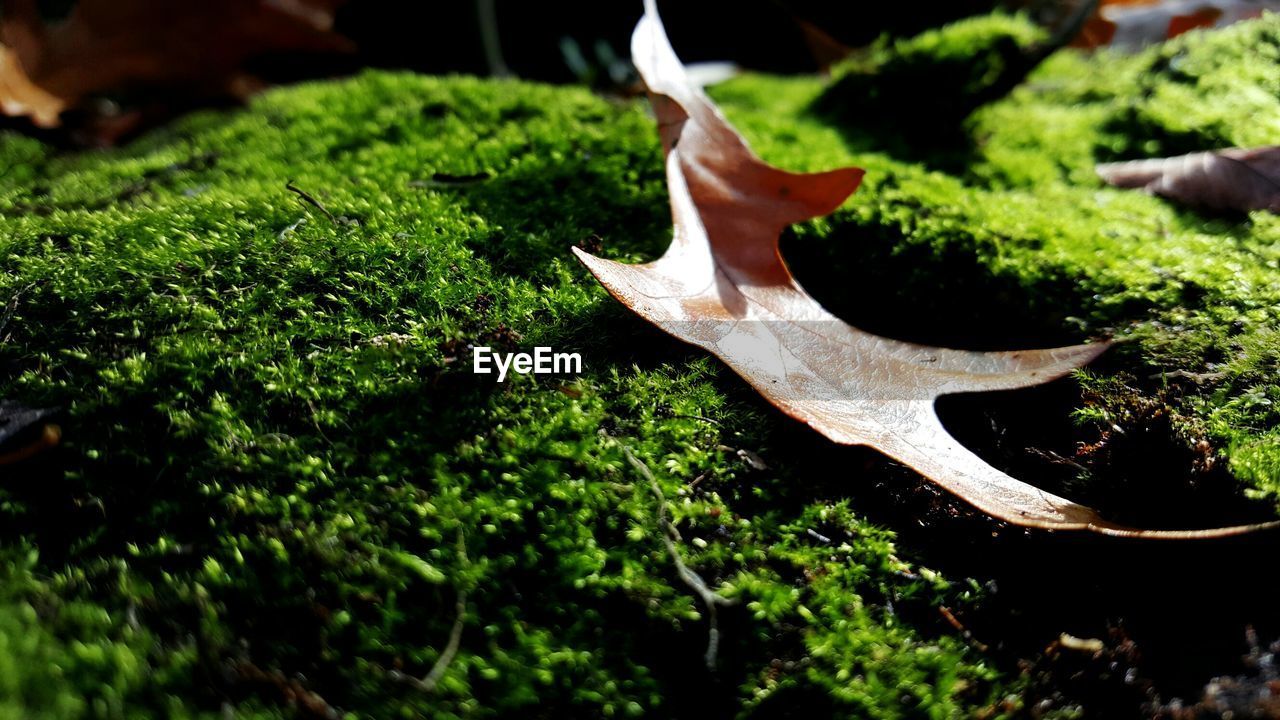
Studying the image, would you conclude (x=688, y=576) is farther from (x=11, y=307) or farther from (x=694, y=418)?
(x=11, y=307)

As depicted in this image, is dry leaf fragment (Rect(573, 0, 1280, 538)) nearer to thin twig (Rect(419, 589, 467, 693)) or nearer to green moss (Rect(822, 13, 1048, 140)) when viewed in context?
thin twig (Rect(419, 589, 467, 693))

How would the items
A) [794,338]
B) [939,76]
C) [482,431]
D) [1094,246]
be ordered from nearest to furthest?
[482,431], [794,338], [1094,246], [939,76]

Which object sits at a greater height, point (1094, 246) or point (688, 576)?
point (1094, 246)

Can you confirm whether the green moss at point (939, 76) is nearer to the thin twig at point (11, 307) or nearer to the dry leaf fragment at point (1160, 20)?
the dry leaf fragment at point (1160, 20)

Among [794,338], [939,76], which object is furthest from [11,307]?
[939,76]

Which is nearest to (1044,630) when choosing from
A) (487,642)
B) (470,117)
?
(487,642)

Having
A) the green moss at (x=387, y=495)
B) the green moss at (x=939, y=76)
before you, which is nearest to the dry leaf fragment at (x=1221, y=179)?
the green moss at (x=939, y=76)

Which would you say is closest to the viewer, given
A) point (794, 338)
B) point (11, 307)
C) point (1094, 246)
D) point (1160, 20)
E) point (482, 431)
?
point (482, 431)

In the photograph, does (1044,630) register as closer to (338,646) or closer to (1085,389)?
(1085,389)
